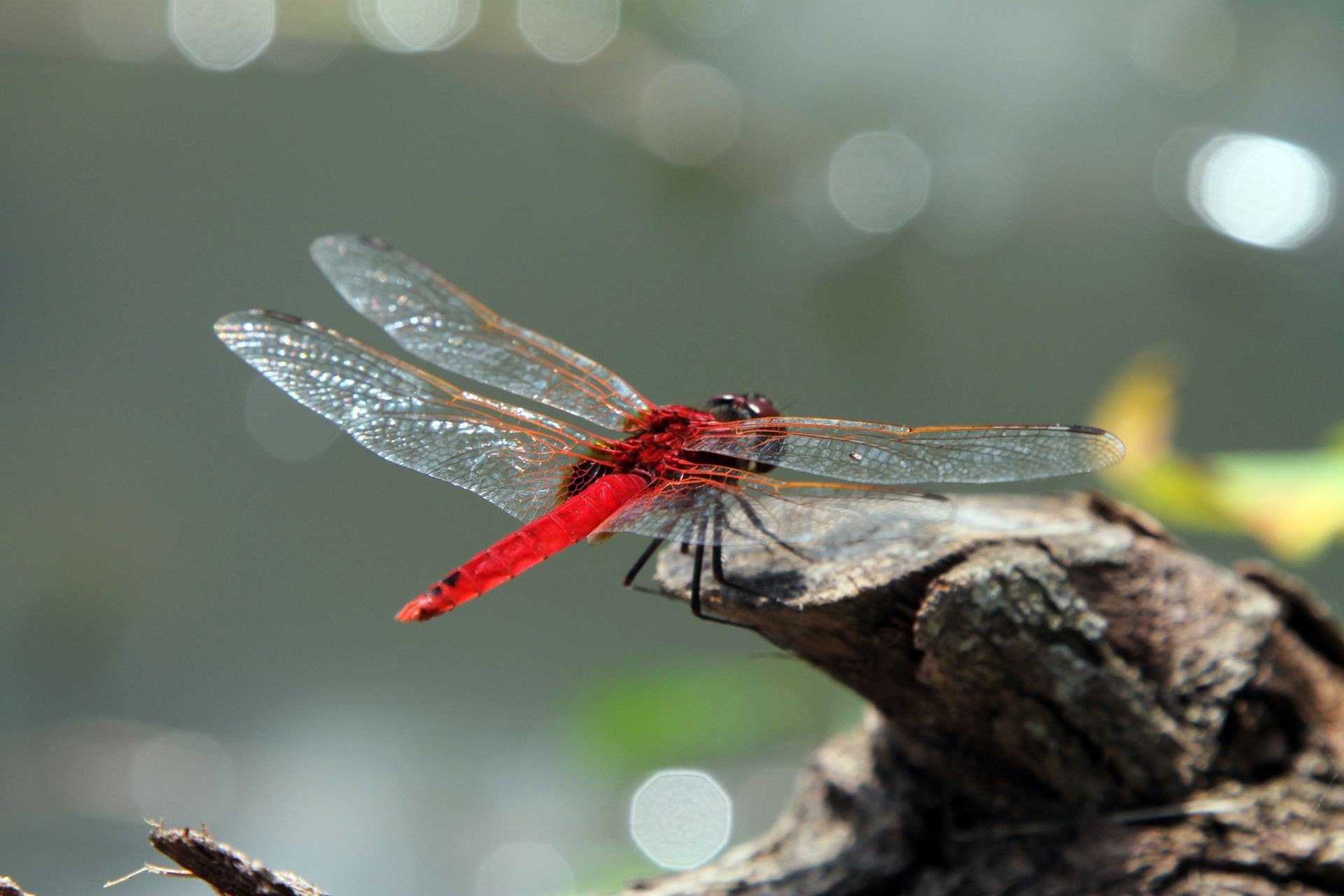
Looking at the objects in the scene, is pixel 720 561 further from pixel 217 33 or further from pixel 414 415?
pixel 217 33

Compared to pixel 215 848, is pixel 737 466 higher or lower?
higher

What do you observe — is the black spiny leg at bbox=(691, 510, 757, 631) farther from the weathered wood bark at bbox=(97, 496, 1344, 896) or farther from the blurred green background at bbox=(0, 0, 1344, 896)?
the blurred green background at bbox=(0, 0, 1344, 896)

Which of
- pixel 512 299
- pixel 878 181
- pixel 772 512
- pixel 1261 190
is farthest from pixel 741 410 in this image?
pixel 1261 190

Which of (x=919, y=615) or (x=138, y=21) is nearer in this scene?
(x=919, y=615)

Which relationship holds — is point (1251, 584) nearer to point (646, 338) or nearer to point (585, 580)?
point (585, 580)

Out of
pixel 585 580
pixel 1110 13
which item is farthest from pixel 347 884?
pixel 1110 13

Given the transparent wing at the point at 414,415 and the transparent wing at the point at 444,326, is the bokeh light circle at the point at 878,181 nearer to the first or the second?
the transparent wing at the point at 444,326

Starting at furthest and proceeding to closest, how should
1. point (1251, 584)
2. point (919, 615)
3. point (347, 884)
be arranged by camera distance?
point (347, 884)
point (1251, 584)
point (919, 615)
